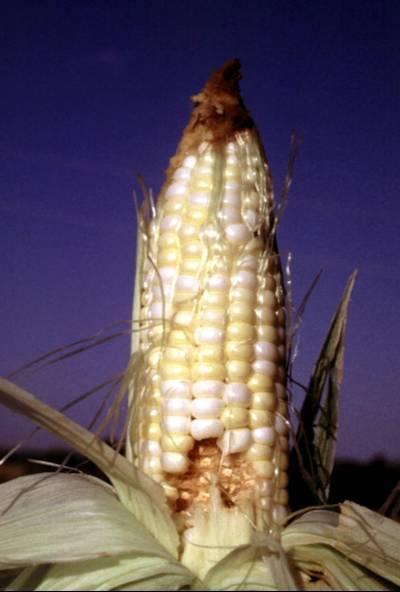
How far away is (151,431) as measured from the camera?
5.85ft

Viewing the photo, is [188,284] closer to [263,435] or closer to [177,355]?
[177,355]

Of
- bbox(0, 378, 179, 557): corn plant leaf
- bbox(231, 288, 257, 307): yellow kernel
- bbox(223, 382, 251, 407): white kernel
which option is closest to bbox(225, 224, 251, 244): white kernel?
bbox(231, 288, 257, 307): yellow kernel

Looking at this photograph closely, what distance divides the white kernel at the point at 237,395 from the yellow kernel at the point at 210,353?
0.06 meters

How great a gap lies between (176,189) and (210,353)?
42cm

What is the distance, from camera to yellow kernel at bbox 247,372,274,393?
70.7 inches

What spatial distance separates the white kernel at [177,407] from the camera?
173 centimetres

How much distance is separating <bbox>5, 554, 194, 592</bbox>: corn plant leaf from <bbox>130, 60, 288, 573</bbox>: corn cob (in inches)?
3.4

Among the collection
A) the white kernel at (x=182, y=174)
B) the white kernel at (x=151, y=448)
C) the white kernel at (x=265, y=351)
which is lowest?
the white kernel at (x=151, y=448)

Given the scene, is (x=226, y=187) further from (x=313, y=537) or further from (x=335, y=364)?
(x=313, y=537)

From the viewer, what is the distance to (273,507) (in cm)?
178

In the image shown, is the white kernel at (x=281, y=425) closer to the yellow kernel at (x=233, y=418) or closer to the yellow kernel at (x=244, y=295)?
the yellow kernel at (x=233, y=418)

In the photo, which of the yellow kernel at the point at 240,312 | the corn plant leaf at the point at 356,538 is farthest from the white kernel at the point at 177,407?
the corn plant leaf at the point at 356,538

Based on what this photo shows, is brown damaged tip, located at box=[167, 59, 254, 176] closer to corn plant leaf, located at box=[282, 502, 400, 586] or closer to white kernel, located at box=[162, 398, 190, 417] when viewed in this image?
white kernel, located at box=[162, 398, 190, 417]

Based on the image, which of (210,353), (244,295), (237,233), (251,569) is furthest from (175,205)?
(251,569)
